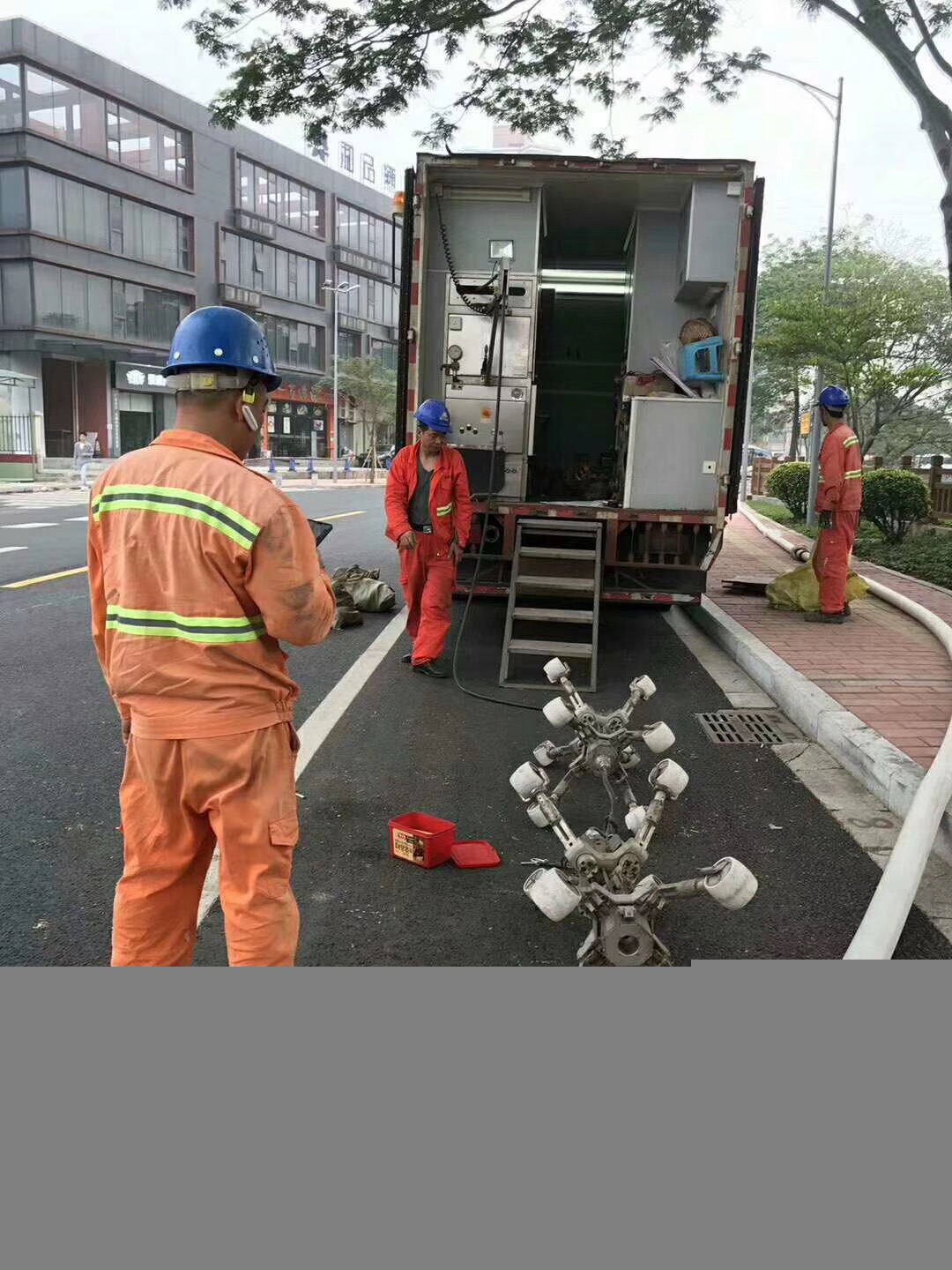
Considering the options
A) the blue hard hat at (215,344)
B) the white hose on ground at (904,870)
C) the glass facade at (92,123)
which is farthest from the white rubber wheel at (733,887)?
the glass facade at (92,123)

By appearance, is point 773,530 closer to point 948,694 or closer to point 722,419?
point 722,419

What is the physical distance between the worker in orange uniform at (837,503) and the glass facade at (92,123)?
Answer: 3951cm

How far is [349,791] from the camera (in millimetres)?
4828

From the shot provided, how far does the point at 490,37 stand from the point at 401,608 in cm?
695

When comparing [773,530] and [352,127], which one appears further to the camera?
[773,530]

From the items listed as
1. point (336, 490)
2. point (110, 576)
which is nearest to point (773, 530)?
point (110, 576)

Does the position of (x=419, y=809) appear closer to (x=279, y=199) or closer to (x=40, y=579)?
(x=40, y=579)

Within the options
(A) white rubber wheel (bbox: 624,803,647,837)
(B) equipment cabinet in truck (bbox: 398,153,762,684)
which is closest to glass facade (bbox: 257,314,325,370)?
(B) equipment cabinet in truck (bbox: 398,153,762,684)

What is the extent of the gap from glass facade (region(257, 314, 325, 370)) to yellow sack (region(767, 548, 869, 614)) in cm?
4799

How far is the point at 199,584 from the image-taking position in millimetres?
2330

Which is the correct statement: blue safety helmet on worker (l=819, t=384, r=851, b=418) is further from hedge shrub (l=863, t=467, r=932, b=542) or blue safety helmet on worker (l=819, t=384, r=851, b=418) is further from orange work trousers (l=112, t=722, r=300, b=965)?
orange work trousers (l=112, t=722, r=300, b=965)

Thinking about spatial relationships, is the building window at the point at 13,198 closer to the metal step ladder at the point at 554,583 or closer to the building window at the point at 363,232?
the building window at the point at 363,232

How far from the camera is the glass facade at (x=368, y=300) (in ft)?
205

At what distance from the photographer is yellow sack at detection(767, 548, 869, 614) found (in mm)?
9289
